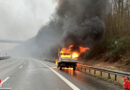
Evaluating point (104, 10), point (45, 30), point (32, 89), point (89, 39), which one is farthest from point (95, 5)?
point (45, 30)

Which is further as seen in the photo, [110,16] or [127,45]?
[110,16]

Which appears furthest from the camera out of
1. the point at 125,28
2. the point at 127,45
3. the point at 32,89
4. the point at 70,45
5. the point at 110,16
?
the point at 110,16

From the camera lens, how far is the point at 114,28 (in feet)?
94.3

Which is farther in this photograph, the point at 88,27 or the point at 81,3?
the point at 81,3

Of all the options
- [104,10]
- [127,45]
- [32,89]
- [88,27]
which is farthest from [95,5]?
[32,89]

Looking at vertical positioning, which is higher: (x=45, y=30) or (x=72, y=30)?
(x=45, y=30)

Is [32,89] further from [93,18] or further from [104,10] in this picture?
[104,10]

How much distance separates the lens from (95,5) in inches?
900

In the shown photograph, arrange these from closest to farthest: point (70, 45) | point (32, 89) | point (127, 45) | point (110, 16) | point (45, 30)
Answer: point (32, 89) < point (70, 45) < point (127, 45) < point (110, 16) < point (45, 30)

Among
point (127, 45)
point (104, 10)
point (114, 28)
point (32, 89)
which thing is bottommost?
point (32, 89)

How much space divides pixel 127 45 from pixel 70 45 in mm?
9000

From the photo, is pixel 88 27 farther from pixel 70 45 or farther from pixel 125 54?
pixel 125 54

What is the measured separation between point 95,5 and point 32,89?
19.9 m

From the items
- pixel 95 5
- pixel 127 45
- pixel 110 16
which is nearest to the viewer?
pixel 127 45
